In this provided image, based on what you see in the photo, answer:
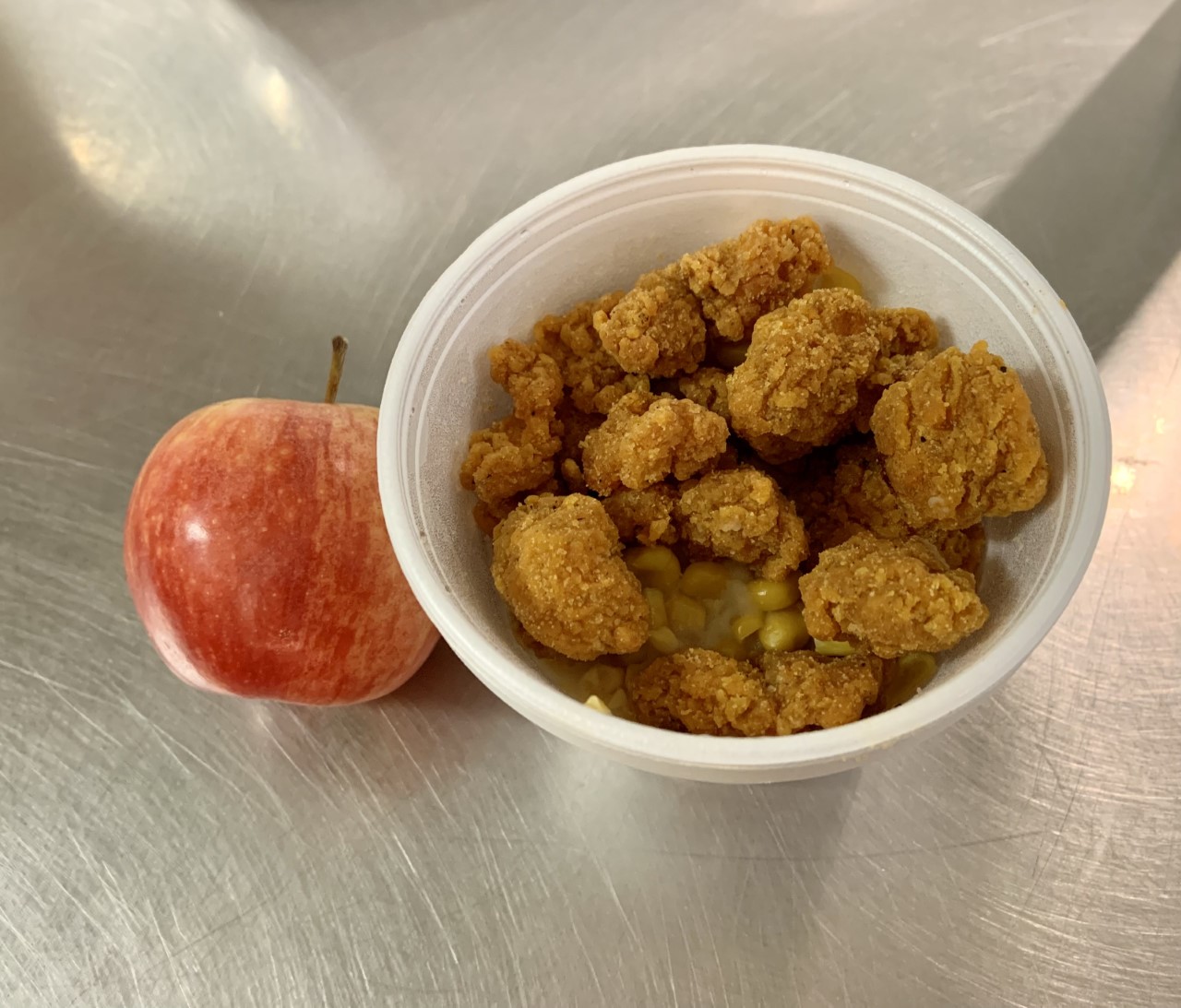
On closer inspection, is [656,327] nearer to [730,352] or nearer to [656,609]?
[730,352]

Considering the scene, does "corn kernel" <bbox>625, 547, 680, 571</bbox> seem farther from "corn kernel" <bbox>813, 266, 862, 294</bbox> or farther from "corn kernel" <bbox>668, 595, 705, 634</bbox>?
"corn kernel" <bbox>813, 266, 862, 294</bbox>

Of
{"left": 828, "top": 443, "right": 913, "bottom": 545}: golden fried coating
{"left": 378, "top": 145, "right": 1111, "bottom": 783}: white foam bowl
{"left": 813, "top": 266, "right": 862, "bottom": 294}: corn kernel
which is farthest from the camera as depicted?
{"left": 813, "top": 266, "right": 862, "bottom": 294}: corn kernel

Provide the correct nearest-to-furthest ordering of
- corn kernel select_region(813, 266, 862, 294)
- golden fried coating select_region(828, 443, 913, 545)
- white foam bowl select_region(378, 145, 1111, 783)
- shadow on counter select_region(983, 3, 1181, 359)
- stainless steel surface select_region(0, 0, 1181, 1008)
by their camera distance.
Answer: white foam bowl select_region(378, 145, 1111, 783), golden fried coating select_region(828, 443, 913, 545), corn kernel select_region(813, 266, 862, 294), stainless steel surface select_region(0, 0, 1181, 1008), shadow on counter select_region(983, 3, 1181, 359)

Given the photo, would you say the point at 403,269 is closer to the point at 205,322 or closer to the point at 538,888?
the point at 205,322

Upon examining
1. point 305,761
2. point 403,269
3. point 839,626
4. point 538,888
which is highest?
point 403,269

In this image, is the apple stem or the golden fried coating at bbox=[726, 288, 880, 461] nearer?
the golden fried coating at bbox=[726, 288, 880, 461]

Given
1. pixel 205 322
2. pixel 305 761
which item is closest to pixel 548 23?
pixel 205 322

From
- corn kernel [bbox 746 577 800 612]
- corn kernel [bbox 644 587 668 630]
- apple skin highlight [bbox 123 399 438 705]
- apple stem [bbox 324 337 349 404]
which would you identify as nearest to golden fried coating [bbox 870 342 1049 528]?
corn kernel [bbox 746 577 800 612]
